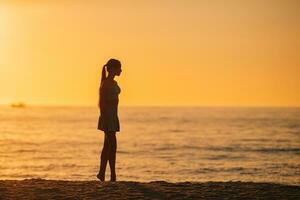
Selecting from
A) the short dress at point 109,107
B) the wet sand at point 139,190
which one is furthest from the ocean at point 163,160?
the wet sand at point 139,190

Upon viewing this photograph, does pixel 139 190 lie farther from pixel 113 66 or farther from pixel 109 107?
pixel 113 66

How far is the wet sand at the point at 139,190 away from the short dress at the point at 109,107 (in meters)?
1.08

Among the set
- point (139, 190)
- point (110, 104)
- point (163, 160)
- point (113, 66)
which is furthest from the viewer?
point (163, 160)

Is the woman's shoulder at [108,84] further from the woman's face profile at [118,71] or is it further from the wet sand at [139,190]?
the wet sand at [139,190]

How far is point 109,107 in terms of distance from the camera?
13.2m

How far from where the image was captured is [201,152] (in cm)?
4262

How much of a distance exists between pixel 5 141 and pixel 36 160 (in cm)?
1691

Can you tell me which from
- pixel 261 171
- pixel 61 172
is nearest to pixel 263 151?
pixel 261 171

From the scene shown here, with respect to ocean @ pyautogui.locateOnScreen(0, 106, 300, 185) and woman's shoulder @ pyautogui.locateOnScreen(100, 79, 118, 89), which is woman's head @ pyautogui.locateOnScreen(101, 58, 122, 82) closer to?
woman's shoulder @ pyautogui.locateOnScreen(100, 79, 118, 89)

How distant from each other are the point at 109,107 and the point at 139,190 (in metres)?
1.92

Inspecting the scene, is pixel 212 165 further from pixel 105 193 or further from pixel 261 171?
pixel 105 193

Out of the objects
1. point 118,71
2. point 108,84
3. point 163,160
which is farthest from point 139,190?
point 163,160

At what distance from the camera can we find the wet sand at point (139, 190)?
1154 cm

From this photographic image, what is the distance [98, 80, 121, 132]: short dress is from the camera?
1309cm
